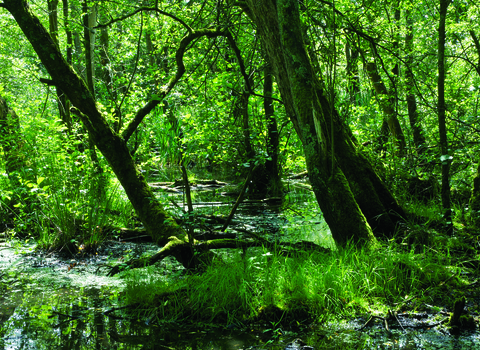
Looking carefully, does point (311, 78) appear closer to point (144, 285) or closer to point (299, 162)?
point (144, 285)

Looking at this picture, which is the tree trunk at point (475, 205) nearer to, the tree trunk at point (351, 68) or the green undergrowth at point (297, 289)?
the green undergrowth at point (297, 289)

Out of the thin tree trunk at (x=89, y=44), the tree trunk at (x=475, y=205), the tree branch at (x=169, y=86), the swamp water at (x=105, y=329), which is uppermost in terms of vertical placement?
the thin tree trunk at (x=89, y=44)

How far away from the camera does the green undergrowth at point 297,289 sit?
9.11ft

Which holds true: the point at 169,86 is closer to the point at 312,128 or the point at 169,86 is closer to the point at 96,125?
the point at 96,125

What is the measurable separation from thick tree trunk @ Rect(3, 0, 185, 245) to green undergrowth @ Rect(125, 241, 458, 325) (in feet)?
2.40

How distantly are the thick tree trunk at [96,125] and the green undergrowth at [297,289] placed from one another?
2.40 feet

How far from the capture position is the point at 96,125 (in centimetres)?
376

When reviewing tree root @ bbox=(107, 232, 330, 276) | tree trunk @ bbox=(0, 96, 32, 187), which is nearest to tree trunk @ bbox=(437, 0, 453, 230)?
tree root @ bbox=(107, 232, 330, 276)

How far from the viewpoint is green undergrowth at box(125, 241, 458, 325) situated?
2.78m

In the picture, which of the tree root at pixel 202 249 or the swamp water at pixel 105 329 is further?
the tree root at pixel 202 249

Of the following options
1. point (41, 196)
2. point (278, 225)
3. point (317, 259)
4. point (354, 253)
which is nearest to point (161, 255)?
point (317, 259)

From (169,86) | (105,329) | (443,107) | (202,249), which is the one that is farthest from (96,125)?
(443,107)

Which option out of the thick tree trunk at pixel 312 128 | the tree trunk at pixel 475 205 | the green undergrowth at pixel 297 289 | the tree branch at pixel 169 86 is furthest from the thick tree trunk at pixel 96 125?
the tree trunk at pixel 475 205

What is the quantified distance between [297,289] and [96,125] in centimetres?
242
